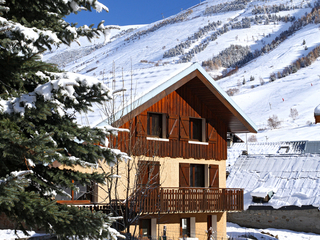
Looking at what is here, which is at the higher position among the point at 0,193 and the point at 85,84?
the point at 85,84

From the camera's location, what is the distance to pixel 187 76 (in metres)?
19.6

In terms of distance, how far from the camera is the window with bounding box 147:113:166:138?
19.6 metres

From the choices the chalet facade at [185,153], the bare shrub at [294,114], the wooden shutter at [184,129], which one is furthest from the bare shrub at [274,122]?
the wooden shutter at [184,129]

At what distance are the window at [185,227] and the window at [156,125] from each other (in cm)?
400

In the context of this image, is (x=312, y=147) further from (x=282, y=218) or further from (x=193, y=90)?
(x=193, y=90)

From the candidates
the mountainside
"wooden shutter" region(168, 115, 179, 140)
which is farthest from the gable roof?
"wooden shutter" region(168, 115, 179, 140)

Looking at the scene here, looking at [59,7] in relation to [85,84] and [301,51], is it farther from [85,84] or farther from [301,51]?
[301,51]

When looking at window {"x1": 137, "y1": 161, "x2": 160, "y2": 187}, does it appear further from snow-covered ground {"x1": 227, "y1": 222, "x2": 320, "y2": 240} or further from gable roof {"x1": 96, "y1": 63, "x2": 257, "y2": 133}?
snow-covered ground {"x1": 227, "y1": 222, "x2": 320, "y2": 240}

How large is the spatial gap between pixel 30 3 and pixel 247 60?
169 meters

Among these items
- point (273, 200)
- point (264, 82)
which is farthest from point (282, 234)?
point (264, 82)

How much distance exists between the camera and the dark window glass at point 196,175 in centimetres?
2123

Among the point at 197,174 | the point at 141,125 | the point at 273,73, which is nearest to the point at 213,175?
the point at 197,174

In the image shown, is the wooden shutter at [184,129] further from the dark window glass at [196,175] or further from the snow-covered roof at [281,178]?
the snow-covered roof at [281,178]

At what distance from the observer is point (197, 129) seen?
21.6 meters
